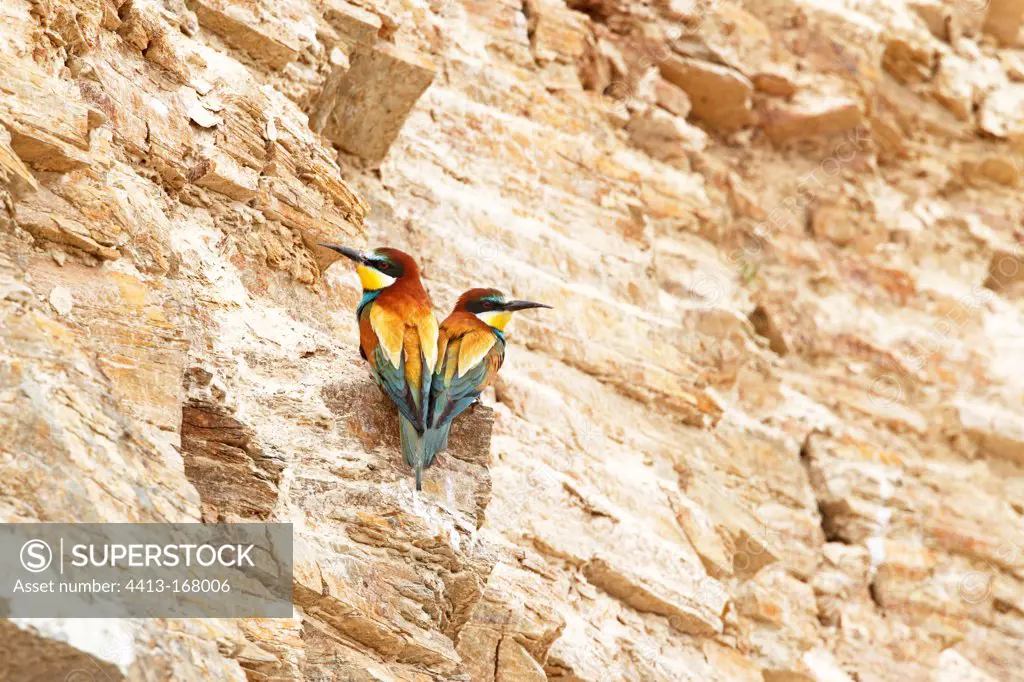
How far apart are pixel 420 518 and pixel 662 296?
5428 millimetres

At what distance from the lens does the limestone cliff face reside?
186 inches

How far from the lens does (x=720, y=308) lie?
1064 cm

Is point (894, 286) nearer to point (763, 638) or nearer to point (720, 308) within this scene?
point (720, 308)

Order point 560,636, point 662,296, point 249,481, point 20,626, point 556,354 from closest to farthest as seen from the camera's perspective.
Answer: point 20,626, point 249,481, point 560,636, point 556,354, point 662,296

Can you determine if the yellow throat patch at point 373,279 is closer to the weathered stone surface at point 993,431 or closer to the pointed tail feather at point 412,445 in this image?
the pointed tail feather at point 412,445

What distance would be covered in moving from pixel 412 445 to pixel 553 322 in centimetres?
373

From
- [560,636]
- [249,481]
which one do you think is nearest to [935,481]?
[560,636]

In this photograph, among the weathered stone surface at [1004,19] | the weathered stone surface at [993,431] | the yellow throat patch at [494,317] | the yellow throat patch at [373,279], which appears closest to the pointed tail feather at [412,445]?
the yellow throat patch at [373,279]

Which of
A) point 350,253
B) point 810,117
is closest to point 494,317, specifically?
point 350,253

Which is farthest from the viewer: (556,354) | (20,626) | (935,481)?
(935,481)

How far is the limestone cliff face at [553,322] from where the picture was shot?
472 cm

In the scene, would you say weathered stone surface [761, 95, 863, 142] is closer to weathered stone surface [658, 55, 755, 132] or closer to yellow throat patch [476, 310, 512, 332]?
weathered stone surface [658, 55, 755, 132]

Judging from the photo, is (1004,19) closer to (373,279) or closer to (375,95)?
(375,95)

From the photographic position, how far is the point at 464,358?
19.4 feet
